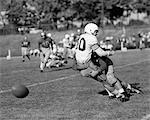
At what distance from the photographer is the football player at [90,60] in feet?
29.0

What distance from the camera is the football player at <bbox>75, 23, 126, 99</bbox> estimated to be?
29.0ft

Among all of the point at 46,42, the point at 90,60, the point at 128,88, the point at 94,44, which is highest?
the point at 94,44

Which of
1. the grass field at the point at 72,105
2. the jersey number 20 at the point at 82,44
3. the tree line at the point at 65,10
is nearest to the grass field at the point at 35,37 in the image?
the tree line at the point at 65,10

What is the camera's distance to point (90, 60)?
9047 mm

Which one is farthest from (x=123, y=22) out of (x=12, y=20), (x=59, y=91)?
(x=59, y=91)

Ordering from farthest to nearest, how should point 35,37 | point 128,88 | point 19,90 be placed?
point 35,37, point 128,88, point 19,90

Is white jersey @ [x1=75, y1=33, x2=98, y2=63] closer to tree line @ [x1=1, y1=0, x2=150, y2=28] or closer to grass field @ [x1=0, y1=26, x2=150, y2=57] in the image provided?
grass field @ [x1=0, y1=26, x2=150, y2=57]

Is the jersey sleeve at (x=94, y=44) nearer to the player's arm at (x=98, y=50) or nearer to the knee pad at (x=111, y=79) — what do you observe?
the player's arm at (x=98, y=50)

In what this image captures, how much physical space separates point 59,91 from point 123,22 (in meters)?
51.6

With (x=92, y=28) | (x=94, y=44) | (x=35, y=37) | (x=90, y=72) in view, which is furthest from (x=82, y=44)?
(x=35, y=37)

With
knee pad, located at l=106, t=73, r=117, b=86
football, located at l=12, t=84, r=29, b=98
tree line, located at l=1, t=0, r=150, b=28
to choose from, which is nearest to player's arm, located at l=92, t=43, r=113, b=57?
knee pad, located at l=106, t=73, r=117, b=86

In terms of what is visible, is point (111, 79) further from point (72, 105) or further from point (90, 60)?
point (72, 105)

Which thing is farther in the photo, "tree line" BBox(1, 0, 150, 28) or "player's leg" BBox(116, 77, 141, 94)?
"tree line" BBox(1, 0, 150, 28)

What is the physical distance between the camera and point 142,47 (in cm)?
3988
